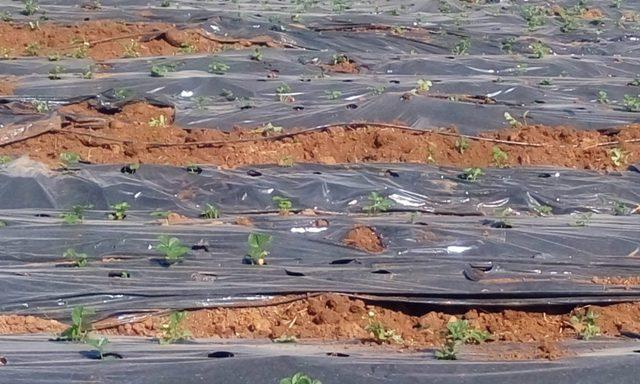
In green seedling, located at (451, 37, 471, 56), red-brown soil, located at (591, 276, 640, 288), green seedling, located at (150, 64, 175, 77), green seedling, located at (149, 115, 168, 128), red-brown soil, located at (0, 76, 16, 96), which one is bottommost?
green seedling, located at (149, 115, 168, 128)

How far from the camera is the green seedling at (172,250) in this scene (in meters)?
6.07

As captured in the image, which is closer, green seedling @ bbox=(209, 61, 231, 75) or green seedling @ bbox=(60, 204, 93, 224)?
green seedling @ bbox=(60, 204, 93, 224)

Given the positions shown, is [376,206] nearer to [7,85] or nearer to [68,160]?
[68,160]

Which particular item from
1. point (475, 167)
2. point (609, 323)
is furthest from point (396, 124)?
point (609, 323)

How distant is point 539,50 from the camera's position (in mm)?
13250

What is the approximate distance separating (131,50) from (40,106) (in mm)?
3407

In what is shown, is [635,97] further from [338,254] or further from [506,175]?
[338,254]

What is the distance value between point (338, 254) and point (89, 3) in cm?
1080

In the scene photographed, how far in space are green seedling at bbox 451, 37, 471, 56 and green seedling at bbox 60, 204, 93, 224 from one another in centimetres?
739

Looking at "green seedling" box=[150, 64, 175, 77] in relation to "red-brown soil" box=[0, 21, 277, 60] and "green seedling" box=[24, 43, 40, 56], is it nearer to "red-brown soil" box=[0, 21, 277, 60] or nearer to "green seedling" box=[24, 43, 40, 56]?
"red-brown soil" box=[0, 21, 277, 60]

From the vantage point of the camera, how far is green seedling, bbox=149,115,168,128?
973cm

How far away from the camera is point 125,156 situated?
8852mm

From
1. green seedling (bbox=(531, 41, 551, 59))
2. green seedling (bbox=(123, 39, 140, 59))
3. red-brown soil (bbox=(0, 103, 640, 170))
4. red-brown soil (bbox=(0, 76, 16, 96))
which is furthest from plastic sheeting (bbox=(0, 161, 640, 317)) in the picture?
green seedling (bbox=(123, 39, 140, 59))

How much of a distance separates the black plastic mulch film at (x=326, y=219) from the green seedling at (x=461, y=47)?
40mm
